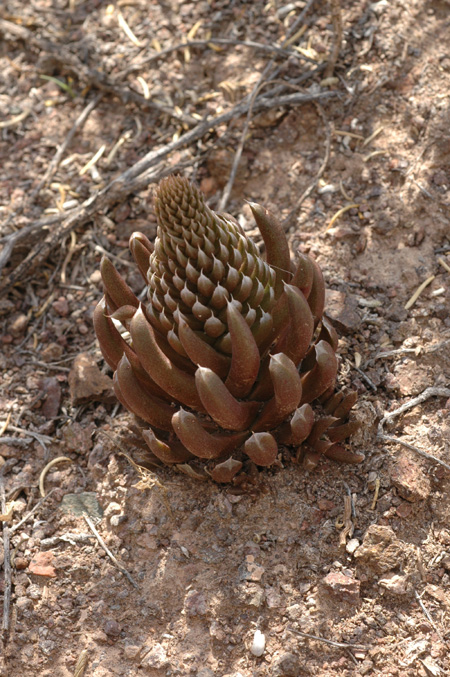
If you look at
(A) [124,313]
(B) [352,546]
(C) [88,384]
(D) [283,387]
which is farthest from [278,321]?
(C) [88,384]

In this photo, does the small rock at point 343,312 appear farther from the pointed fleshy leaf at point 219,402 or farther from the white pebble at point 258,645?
the white pebble at point 258,645

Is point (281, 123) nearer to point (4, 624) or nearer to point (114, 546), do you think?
point (114, 546)

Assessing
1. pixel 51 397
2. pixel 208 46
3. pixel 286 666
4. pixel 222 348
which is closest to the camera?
pixel 286 666

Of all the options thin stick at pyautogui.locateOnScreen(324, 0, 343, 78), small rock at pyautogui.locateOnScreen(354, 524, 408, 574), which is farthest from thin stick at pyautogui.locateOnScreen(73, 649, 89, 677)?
thin stick at pyautogui.locateOnScreen(324, 0, 343, 78)

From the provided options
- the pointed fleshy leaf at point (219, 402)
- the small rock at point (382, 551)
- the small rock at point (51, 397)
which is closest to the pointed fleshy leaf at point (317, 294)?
the pointed fleshy leaf at point (219, 402)

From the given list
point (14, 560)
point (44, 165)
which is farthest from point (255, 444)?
point (44, 165)

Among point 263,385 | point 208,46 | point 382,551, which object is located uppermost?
point 208,46

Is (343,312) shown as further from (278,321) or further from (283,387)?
(283,387)
